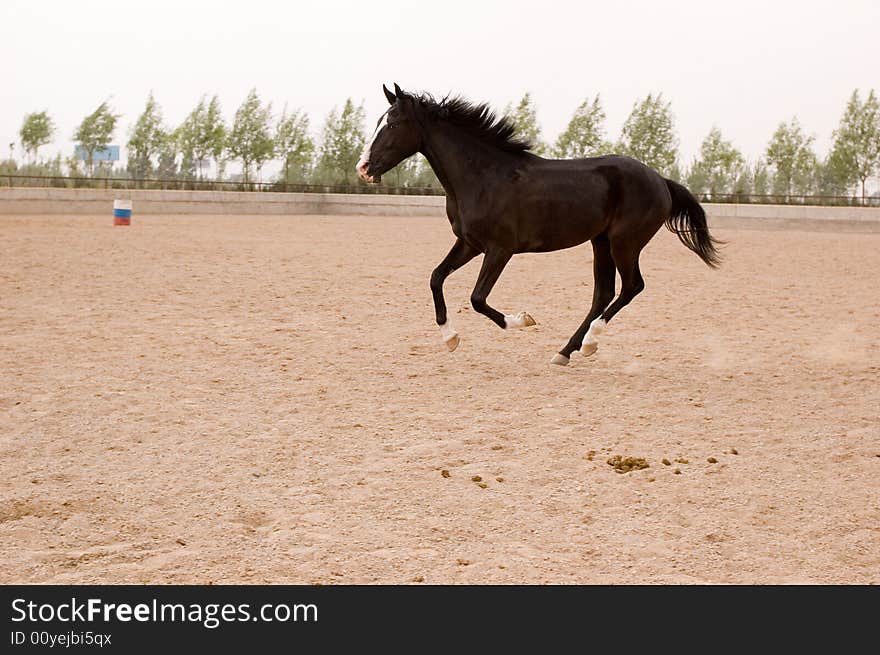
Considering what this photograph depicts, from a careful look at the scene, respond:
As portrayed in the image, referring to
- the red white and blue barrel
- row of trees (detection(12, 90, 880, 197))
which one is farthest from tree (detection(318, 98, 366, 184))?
the red white and blue barrel

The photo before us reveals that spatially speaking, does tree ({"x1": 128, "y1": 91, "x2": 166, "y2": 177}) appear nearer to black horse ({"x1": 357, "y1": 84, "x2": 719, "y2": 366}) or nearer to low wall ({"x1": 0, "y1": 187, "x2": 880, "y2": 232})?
low wall ({"x1": 0, "y1": 187, "x2": 880, "y2": 232})

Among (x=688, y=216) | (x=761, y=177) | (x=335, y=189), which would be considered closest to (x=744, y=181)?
(x=761, y=177)

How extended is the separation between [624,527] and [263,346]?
534 cm

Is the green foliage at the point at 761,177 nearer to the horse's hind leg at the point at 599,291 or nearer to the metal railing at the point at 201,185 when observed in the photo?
the metal railing at the point at 201,185

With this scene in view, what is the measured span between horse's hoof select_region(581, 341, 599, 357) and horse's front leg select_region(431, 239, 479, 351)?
1.11m

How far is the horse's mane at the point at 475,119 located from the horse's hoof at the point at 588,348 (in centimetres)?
→ 180

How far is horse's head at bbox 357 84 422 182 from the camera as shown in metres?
7.96

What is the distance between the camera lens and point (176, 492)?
4934 millimetres

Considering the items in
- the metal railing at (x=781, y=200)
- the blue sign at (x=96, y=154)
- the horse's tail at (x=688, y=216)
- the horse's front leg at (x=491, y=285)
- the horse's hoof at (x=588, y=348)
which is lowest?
the horse's hoof at (x=588, y=348)

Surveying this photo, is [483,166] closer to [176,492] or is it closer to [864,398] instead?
[864,398]

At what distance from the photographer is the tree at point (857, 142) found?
190ft

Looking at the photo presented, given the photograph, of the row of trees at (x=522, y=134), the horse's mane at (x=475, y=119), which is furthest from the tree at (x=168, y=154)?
the horse's mane at (x=475, y=119)

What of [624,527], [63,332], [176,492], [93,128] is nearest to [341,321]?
[63,332]

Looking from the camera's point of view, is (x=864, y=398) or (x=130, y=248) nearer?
(x=864, y=398)
